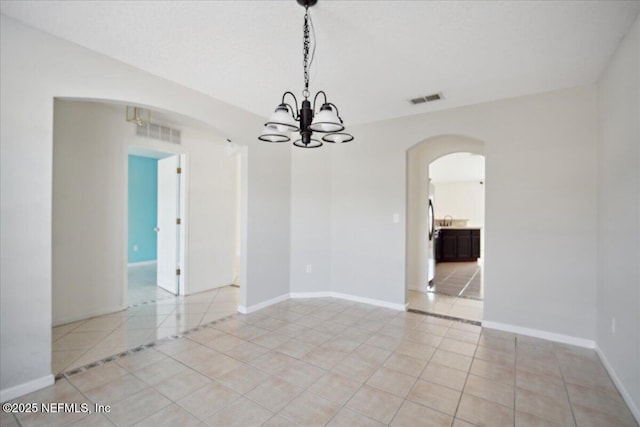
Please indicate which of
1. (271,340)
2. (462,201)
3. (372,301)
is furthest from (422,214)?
(462,201)

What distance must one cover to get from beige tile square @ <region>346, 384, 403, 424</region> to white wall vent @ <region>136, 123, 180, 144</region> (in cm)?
418

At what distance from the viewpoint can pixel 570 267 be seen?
3.08 m

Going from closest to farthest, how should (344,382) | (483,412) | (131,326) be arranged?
(483,412) → (344,382) → (131,326)

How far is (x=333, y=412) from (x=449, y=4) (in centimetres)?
276

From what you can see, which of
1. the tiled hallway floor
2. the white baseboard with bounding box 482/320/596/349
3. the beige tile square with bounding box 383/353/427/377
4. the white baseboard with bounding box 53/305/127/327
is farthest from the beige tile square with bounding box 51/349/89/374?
the white baseboard with bounding box 482/320/596/349

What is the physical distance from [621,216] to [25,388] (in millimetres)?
4600

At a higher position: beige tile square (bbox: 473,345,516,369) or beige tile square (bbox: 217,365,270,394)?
beige tile square (bbox: 473,345,516,369)

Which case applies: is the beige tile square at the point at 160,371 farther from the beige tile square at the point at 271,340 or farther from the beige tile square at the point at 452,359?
the beige tile square at the point at 452,359

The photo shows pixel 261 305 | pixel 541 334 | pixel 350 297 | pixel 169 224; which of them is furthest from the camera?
pixel 169 224

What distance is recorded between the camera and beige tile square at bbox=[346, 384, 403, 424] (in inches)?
78.0

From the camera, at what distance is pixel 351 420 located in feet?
6.34

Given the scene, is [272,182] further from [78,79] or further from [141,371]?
[141,371]

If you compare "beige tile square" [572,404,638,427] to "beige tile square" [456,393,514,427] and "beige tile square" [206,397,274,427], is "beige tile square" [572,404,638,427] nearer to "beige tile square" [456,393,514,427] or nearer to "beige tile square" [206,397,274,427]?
"beige tile square" [456,393,514,427]

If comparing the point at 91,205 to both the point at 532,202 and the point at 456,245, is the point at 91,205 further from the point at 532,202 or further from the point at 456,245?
the point at 456,245
